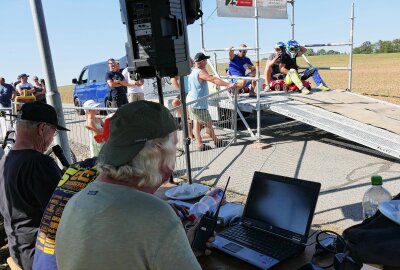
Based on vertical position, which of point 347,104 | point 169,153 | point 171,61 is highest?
point 171,61

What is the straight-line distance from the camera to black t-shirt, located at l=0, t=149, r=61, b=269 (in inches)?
96.3

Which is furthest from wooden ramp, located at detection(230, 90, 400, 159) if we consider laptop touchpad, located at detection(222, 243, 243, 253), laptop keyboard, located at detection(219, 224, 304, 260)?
laptop touchpad, located at detection(222, 243, 243, 253)

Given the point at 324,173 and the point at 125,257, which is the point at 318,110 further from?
the point at 125,257

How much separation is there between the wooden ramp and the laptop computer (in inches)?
141

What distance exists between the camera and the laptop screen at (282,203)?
6.63 feet

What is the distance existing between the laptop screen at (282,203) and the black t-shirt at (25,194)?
50.9 inches

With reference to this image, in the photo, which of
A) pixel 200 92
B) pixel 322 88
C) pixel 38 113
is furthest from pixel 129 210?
pixel 322 88

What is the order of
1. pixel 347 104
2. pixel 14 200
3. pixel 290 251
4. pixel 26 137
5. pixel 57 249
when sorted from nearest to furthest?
1. pixel 57 249
2. pixel 290 251
3. pixel 14 200
4. pixel 26 137
5. pixel 347 104

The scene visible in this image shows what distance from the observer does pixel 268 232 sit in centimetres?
212

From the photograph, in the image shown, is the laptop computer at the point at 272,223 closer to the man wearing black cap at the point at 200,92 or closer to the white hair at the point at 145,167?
the white hair at the point at 145,167

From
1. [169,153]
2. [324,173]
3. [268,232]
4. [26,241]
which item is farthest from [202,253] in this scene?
[324,173]

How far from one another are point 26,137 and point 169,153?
1681mm

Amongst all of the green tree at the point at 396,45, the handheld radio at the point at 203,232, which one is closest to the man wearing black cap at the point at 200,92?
the handheld radio at the point at 203,232

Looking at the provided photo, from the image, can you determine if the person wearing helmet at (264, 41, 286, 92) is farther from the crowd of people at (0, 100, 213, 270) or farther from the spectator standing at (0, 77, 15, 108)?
the spectator standing at (0, 77, 15, 108)
